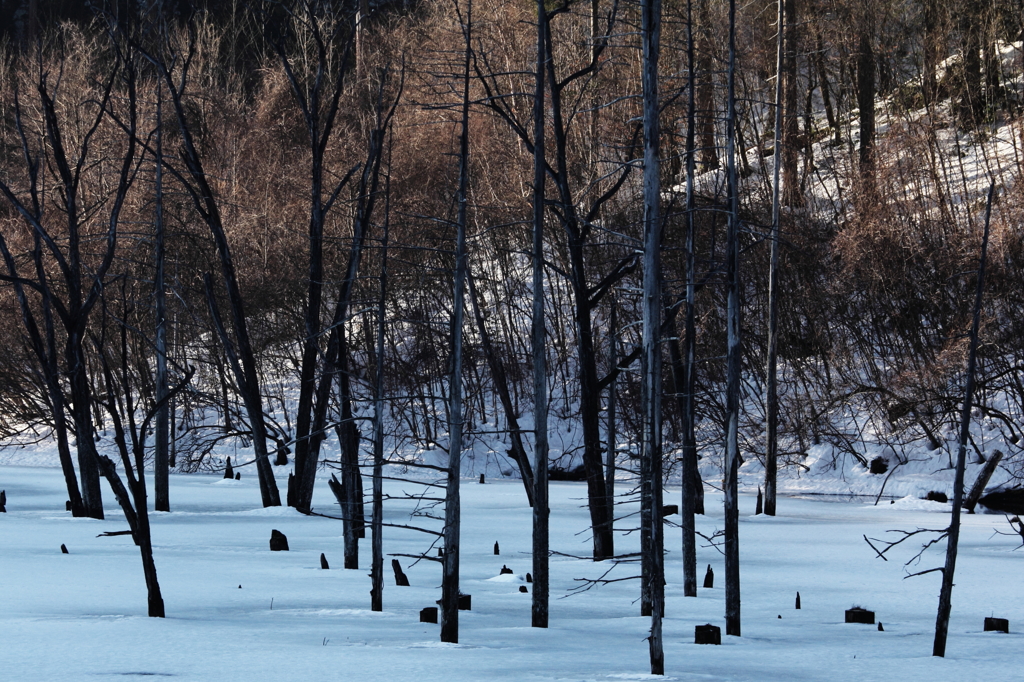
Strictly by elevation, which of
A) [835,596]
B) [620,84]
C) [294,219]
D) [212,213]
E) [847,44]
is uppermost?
[847,44]

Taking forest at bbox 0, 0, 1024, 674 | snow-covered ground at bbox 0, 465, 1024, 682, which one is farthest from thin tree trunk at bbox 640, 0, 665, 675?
forest at bbox 0, 0, 1024, 674

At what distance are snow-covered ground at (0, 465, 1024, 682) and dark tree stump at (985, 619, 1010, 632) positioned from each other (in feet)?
0.31

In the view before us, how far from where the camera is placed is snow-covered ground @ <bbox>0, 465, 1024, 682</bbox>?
7.88 metres

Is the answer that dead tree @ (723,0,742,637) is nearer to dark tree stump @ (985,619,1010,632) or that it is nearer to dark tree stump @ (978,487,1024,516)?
dark tree stump @ (985,619,1010,632)

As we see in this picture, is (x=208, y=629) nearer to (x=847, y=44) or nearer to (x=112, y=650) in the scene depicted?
(x=112, y=650)

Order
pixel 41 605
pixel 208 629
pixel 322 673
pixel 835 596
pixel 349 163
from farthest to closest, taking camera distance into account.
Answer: pixel 349 163, pixel 835 596, pixel 41 605, pixel 208 629, pixel 322 673

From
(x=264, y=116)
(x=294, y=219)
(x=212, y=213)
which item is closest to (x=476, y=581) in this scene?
(x=212, y=213)

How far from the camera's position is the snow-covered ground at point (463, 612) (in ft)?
25.9

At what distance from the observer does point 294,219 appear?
114 feet

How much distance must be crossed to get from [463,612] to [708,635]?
2.41 metres

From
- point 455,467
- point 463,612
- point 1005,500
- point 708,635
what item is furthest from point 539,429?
point 1005,500

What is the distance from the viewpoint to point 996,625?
10016 mm

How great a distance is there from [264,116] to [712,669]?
3563cm

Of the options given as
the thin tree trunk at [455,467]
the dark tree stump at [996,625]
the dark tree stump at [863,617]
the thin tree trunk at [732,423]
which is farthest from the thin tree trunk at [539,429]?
the dark tree stump at [996,625]
